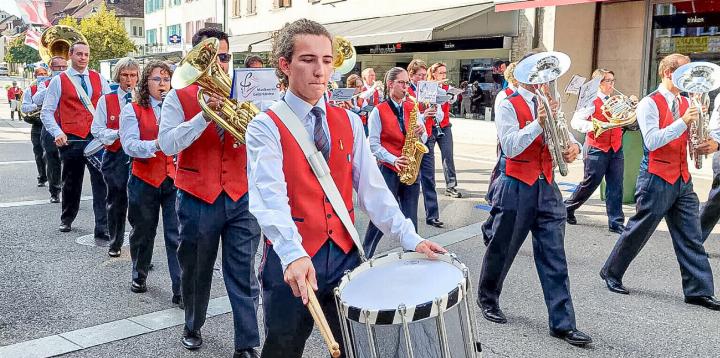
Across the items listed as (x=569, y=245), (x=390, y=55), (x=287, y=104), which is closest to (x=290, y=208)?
(x=287, y=104)

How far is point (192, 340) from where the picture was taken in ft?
13.9

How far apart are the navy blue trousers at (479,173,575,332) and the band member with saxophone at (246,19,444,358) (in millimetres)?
1909

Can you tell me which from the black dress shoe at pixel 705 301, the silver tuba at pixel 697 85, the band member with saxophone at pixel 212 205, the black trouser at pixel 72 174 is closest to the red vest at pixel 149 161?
the band member with saxophone at pixel 212 205

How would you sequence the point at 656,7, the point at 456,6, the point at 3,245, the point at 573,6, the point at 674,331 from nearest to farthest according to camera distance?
the point at 674,331 → the point at 3,245 → the point at 656,7 → the point at 573,6 → the point at 456,6

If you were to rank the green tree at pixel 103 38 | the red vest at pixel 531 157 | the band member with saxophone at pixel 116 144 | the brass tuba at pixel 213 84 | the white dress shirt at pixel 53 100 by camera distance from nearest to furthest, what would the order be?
the brass tuba at pixel 213 84 < the red vest at pixel 531 157 < the band member with saxophone at pixel 116 144 < the white dress shirt at pixel 53 100 < the green tree at pixel 103 38

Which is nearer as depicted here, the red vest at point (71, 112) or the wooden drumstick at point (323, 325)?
the wooden drumstick at point (323, 325)

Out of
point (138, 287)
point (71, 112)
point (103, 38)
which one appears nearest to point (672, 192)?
point (138, 287)

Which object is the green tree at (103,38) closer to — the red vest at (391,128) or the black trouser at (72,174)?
the black trouser at (72,174)

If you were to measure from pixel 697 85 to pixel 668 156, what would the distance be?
1.84 ft

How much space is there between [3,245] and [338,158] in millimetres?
5457

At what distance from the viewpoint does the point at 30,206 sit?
30.1ft

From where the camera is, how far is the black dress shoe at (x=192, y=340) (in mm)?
4230

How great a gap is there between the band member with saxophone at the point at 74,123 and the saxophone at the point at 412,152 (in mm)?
3237

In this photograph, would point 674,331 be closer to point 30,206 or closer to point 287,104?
point 287,104
